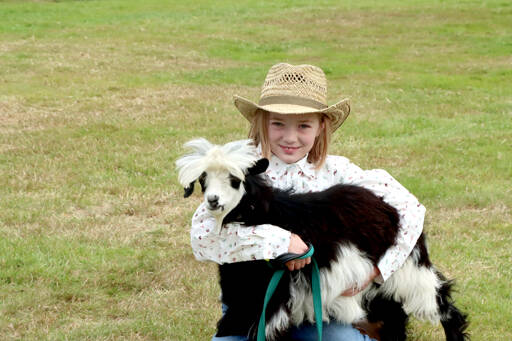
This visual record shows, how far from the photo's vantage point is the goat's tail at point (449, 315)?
4020 mm

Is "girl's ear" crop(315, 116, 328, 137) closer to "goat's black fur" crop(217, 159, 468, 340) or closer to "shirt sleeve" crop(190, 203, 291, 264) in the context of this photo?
"goat's black fur" crop(217, 159, 468, 340)

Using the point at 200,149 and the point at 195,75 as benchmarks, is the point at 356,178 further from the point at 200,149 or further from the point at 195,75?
the point at 195,75

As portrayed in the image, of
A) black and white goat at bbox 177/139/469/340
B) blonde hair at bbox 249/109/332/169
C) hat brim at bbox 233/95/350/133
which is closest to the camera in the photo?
black and white goat at bbox 177/139/469/340

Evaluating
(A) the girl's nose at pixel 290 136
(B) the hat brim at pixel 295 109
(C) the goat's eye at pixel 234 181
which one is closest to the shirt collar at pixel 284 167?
(A) the girl's nose at pixel 290 136

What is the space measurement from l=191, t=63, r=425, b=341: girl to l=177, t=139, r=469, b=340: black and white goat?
3.2 inches

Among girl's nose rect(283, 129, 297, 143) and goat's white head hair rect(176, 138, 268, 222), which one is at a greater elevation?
goat's white head hair rect(176, 138, 268, 222)

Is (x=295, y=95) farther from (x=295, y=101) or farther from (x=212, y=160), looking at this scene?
(x=212, y=160)

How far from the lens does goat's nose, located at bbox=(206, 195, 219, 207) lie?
9.73 ft

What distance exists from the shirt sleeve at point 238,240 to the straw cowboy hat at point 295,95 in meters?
0.78

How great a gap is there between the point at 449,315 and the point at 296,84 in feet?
5.29

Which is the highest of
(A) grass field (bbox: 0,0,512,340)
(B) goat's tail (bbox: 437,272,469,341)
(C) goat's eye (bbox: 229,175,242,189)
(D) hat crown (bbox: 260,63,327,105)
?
(D) hat crown (bbox: 260,63,327,105)

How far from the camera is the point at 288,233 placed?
10.9 feet

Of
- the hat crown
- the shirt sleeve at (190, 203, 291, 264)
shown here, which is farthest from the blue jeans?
the hat crown

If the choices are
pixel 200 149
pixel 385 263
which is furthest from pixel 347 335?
pixel 200 149
